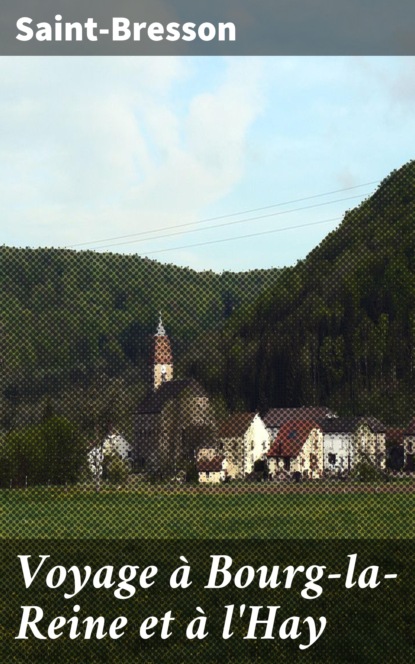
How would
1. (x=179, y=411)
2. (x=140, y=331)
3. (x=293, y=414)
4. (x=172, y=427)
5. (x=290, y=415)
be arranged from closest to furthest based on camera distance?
(x=140, y=331) < (x=179, y=411) < (x=172, y=427) < (x=290, y=415) < (x=293, y=414)

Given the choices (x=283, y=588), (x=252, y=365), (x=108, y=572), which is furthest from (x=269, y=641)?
(x=252, y=365)

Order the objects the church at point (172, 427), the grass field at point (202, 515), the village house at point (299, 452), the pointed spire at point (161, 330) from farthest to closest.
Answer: the village house at point (299, 452), the church at point (172, 427), the pointed spire at point (161, 330), the grass field at point (202, 515)

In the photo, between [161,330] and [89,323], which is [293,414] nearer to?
[161,330]

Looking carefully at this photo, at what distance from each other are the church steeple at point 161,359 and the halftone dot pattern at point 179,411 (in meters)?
0.05

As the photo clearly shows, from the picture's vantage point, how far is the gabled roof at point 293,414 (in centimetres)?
2627

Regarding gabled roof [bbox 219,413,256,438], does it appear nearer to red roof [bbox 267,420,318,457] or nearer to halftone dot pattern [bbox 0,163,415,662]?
halftone dot pattern [bbox 0,163,415,662]

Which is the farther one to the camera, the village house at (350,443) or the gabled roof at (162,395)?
the village house at (350,443)

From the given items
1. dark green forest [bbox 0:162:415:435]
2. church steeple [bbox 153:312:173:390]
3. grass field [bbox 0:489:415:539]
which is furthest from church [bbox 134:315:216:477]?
grass field [bbox 0:489:415:539]

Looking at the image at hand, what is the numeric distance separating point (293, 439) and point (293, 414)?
70 centimetres

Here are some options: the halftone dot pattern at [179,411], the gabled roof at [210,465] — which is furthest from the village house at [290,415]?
the gabled roof at [210,465]

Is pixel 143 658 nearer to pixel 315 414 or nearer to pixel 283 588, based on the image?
pixel 283 588

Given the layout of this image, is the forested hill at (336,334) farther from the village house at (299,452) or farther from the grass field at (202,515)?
the grass field at (202,515)

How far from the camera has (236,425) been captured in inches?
960

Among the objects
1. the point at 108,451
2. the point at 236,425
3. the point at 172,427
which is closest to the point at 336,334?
the point at 236,425
